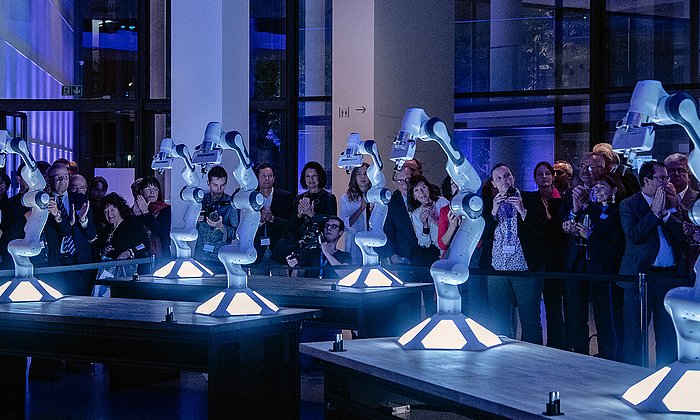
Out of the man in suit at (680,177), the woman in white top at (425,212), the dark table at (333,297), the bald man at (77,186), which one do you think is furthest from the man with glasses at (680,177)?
the bald man at (77,186)

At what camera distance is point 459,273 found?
346 cm

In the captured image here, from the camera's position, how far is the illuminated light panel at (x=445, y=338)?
3.40 m

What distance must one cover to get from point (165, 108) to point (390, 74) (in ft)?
9.37

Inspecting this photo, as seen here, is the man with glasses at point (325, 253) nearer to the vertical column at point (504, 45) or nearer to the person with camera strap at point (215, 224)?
the person with camera strap at point (215, 224)

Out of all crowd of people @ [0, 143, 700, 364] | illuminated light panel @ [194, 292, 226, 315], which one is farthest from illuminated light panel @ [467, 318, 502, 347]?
crowd of people @ [0, 143, 700, 364]

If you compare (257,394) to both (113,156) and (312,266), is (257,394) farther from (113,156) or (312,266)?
(113,156)

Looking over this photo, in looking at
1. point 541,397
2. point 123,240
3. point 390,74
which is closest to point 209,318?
point 541,397

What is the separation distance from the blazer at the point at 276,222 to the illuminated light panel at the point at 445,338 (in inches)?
137

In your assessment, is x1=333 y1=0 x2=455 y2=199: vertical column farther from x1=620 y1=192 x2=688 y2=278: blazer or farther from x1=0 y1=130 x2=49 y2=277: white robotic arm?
x1=0 y1=130 x2=49 y2=277: white robotic arm

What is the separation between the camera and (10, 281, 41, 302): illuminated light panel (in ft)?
16.2

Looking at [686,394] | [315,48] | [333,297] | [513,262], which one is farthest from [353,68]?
[686,394]

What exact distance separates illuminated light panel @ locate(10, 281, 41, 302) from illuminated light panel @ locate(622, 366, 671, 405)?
10.7ft

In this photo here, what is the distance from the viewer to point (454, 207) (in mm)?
3541

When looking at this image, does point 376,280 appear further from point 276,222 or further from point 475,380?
point 475,380
